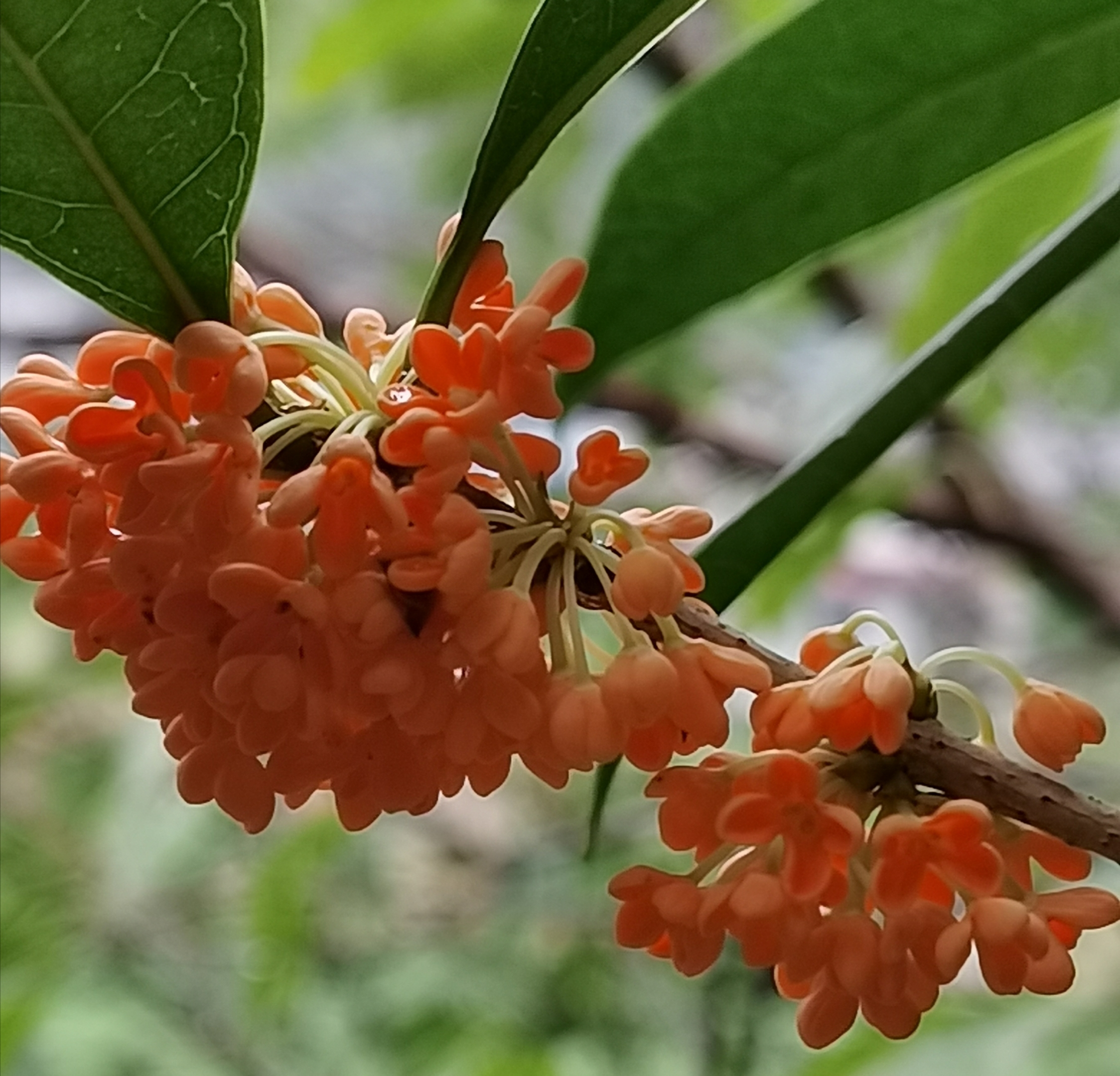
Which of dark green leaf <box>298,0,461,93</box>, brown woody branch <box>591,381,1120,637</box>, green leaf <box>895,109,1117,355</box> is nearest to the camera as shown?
green leaf <box>895,109,1117,355</box>

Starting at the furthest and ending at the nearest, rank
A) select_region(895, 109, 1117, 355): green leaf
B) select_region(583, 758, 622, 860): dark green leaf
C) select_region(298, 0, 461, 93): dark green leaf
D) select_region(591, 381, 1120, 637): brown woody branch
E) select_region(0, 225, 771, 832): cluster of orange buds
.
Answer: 1. select_region(591, 381, 1120, 637): brown woody branch
2. select_region(298, 0, 461, 93): dark green leaf
3. select_region(895, 109, 1117, 355): green leaf
4. select_region(583, 758, 622, 860): dark green leaf
5. select_region(0, 225, 771, 832): cluster of orange buds

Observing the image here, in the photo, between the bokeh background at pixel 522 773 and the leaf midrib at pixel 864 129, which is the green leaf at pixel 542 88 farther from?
the bokeh background at pixel 522 773

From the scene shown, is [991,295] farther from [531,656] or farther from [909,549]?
[909,549]

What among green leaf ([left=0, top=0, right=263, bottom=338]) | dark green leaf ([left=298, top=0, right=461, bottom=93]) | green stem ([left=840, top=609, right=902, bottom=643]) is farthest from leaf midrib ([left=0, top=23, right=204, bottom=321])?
dark green leaf ([left=298, top=0, right=461, bottom=93])

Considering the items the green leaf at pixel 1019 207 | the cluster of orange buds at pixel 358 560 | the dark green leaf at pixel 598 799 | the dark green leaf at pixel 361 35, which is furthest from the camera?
the dark green leaf at pixel 361 35

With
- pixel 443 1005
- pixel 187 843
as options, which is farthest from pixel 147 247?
pixel 443 1005

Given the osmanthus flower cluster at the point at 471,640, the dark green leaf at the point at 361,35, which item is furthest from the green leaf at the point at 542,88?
the dark green leaf at the point at 361,35

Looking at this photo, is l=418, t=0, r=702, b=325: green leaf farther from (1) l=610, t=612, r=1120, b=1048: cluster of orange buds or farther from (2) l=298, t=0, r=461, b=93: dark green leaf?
(2) l=298, t=0, r=461, b=93: dark green leaf

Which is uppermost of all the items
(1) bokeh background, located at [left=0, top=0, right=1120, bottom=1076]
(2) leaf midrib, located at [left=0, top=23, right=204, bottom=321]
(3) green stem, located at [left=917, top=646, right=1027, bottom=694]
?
(2) leaf midrib, located at [left=0, top=23, right=204, bottom=321]

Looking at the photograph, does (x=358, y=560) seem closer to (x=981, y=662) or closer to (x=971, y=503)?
(x=981, y=662)
